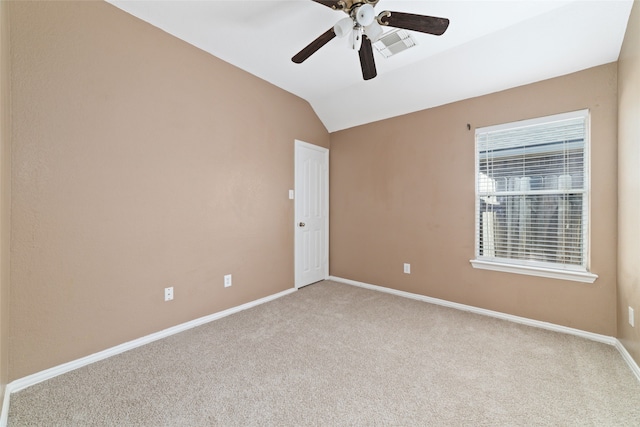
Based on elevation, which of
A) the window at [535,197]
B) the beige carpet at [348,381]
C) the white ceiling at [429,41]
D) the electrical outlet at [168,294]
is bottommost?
the beige carpet at [348,381]

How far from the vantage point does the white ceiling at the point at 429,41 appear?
2.02 meters

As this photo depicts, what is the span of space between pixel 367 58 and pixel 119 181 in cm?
219

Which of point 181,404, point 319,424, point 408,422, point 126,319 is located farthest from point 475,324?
point 126,319

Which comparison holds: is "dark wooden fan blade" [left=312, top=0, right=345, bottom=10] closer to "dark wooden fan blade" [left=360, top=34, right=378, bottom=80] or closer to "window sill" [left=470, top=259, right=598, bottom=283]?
"dark wooden fan blade" [left=360, top=34, right=378, bottom=80]

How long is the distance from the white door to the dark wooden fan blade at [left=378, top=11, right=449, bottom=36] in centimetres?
209

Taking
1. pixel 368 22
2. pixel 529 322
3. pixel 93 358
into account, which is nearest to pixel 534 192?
pixel 529 322

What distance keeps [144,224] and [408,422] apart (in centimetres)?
239

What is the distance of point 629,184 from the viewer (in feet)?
6.22

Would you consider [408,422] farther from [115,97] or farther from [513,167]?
[115,97]

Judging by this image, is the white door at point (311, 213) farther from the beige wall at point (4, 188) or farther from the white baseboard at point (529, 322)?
the beige wall at point (4, 188)

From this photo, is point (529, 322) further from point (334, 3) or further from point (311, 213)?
point (334, 3)

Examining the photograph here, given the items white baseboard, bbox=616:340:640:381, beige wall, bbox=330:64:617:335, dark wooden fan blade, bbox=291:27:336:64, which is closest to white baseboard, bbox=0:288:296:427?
beige wall, bbox=330:64:617:335

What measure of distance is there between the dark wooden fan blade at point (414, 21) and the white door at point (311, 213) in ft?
6.86

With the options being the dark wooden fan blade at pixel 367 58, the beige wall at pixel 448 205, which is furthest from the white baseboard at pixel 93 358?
the dark wooden fan blade at pixel 367 58
